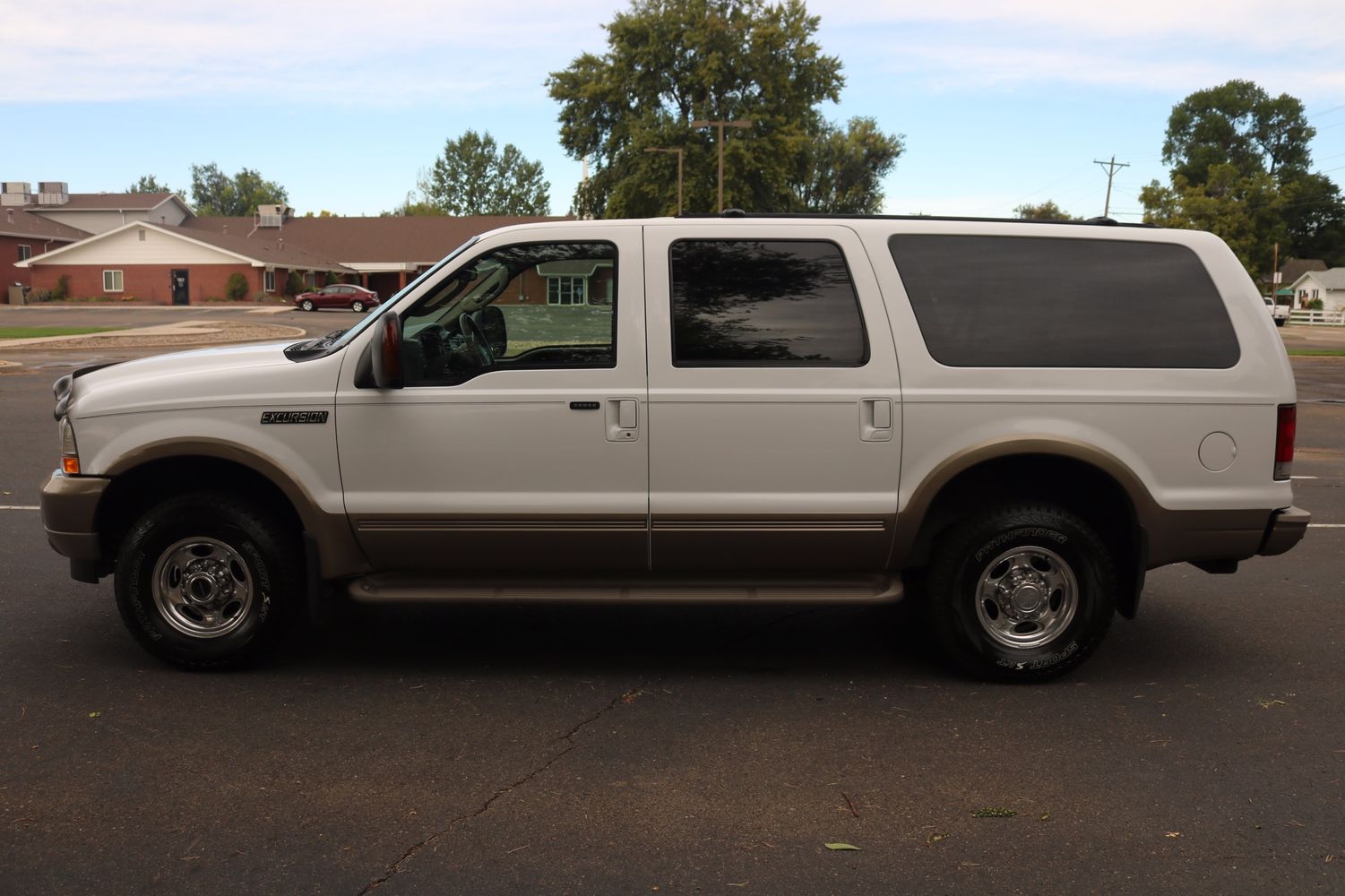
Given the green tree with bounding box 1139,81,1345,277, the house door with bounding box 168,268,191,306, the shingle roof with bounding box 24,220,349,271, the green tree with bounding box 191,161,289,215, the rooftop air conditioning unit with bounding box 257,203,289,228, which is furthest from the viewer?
the green tree with bounding box 191,161,289,215

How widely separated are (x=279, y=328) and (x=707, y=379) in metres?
37.0

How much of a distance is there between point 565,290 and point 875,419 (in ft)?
4.89

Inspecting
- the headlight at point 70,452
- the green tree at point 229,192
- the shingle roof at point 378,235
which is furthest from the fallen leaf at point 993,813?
the green tree at point 229,192

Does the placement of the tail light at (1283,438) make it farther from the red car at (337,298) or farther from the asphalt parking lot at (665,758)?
the red car at (337,298)

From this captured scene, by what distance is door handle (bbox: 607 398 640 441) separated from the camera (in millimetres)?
5102

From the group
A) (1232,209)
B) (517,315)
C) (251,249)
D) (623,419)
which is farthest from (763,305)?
(1232,209)

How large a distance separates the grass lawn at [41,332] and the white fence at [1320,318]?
220 feet

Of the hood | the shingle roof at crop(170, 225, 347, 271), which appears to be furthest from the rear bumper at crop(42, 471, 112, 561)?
the shingle roof at crop(170, 225, 347, 271)

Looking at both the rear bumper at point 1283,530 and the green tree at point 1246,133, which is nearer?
the rear bumper at point 1283,530

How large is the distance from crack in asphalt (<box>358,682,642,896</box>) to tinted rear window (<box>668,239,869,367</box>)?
4.85 feet

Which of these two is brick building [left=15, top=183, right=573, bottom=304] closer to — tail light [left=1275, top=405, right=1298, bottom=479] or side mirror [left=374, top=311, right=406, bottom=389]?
side mirror [left=374, top=311, right=406, bottom=389]

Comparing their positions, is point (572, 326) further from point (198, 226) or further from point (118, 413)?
point (198, 226)

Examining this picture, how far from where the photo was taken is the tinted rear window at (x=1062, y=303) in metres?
5.18

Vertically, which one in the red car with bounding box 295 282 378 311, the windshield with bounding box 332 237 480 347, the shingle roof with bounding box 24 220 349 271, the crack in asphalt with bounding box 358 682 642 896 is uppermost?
the shingle roof with bounding box 24 220 349 271
